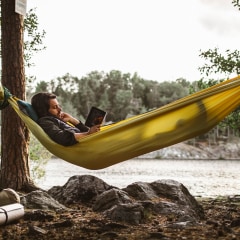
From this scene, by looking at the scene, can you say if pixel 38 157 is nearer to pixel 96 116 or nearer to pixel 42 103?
pixel 42 103

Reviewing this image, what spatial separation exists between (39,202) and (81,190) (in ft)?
1.88

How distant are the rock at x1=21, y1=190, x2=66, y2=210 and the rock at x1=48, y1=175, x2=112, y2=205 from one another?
386 mm

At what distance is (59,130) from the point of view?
3557 millimetres

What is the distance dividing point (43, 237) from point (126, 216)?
2.52 ft

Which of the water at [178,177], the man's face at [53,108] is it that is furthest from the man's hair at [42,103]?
the water at [178,177]

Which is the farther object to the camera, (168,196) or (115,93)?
(115,93)

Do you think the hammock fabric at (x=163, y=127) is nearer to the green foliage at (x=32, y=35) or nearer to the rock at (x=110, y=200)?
the rock at (x=110, y=200)

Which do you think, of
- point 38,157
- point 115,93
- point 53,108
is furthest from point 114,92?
point 53,108

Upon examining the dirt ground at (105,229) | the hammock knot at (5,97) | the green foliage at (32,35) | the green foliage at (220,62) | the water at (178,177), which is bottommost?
the water at (178,177)

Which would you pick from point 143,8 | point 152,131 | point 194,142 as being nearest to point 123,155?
point 152,131

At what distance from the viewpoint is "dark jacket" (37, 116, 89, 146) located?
3.46 m

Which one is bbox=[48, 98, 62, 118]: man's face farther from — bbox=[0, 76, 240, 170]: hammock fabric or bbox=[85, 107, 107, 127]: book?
bbox=[0, 76, 240, 170]: hammock fabric

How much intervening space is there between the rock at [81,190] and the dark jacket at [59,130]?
1100mm

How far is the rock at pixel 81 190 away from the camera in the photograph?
4.72 meters
